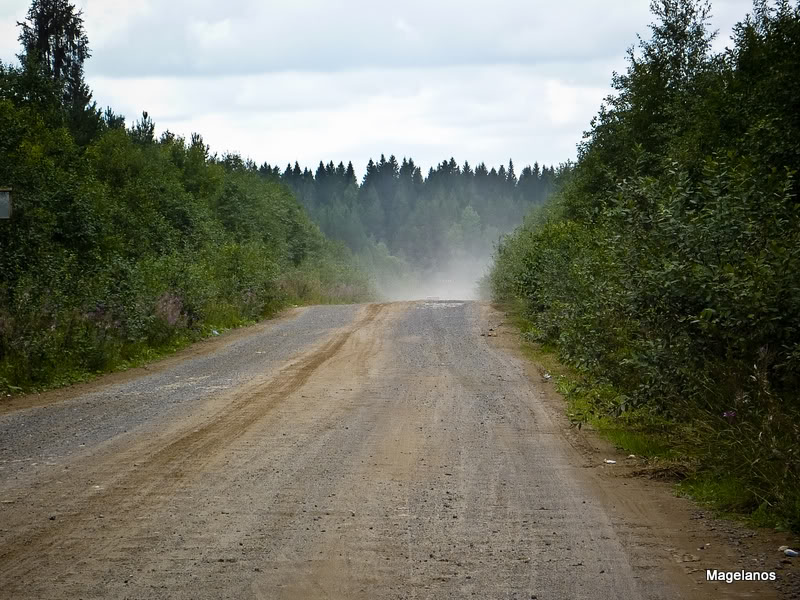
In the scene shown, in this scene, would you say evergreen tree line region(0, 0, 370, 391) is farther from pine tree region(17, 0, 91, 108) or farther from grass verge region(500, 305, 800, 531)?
grass verge region(500, 305, 800, 531)

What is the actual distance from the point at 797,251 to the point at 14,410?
33.6 ft

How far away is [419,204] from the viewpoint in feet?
497

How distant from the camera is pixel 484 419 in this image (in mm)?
11703

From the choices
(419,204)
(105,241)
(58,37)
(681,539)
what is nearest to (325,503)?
(681,539)

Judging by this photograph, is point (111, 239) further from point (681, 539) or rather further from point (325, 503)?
point (681, 539)

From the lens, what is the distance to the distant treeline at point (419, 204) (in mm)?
141625

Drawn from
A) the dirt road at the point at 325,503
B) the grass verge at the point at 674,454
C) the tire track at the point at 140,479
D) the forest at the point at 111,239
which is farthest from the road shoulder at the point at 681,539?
the forest at the point at 111,239

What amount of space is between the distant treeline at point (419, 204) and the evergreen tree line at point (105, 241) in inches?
2502

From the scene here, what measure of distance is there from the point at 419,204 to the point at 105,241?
126405mm

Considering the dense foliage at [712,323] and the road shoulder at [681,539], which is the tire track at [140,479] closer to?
the road shoulder at [681,539]

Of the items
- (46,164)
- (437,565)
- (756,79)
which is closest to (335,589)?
(437,565)

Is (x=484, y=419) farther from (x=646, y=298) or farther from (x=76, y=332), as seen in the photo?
(x=76, y=332)

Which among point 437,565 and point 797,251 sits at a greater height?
point 797,251

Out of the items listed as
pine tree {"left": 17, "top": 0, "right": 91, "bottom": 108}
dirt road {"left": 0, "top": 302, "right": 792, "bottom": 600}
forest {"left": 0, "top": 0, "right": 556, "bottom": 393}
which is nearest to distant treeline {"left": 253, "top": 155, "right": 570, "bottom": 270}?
forest {"left": 0, "top": 0, "right": 556, "bottom": 393}
